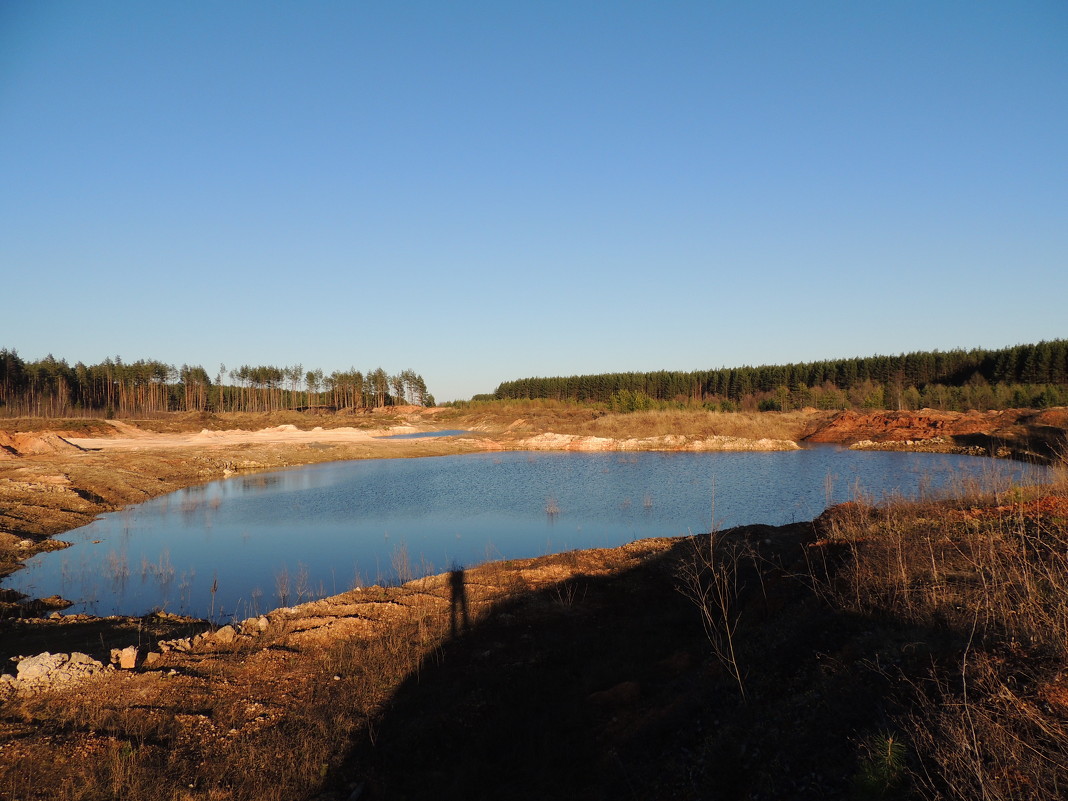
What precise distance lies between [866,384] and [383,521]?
91.4 metres

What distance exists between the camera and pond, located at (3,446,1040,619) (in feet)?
52.2

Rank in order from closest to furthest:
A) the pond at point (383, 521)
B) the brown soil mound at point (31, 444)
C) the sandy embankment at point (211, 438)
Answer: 1. the pond at point (383, 521)
2. the brown soil mound at point (31, 444)
3. the sandy embankment at point (211, 438)

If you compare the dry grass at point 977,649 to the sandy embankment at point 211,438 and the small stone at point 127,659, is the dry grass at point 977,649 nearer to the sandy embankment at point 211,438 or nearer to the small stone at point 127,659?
the small stone at point 127,659

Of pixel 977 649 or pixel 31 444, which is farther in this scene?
pixel 31 444

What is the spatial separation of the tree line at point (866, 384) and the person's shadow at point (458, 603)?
7095cm

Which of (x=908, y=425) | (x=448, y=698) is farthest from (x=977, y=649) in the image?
(x=908, y=425)

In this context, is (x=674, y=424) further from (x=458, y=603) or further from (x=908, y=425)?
(x=458, y=603)

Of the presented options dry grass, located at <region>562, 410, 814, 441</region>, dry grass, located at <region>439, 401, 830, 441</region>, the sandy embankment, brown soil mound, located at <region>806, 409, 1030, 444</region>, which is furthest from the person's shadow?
brown soil mound, located at <region>806, 409, 1030, 444</region>

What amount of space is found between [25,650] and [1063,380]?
105527 mm

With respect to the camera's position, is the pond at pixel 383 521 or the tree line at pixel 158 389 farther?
the tree line at pixel 158 389

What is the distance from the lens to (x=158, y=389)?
108500mm

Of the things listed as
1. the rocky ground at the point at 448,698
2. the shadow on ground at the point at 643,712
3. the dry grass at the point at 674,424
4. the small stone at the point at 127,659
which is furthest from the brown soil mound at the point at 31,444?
the dry grass at the point at 674,424

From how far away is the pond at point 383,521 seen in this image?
15914 millimetres

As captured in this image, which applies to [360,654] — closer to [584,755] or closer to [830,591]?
[584,755]
